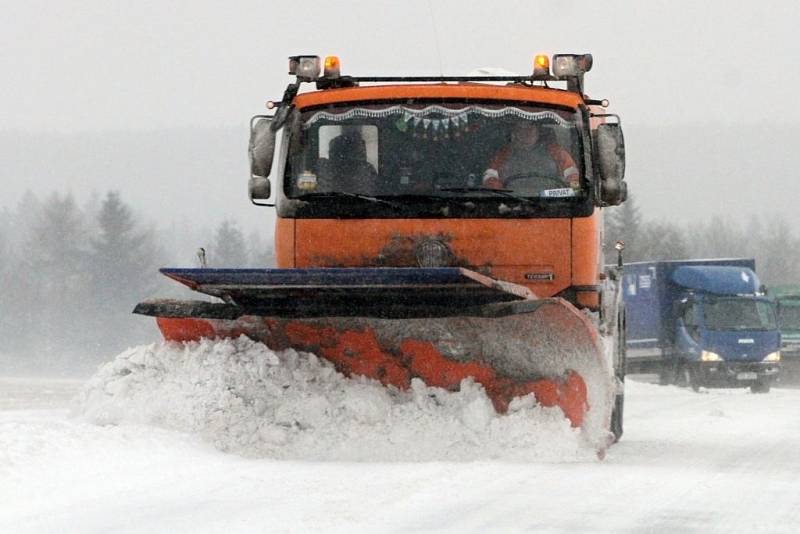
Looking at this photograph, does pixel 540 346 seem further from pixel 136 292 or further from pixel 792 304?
pixel 136 292

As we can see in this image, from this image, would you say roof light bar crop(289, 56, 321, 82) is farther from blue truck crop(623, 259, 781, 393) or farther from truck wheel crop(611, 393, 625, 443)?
blue truck crop(623, 259, 781, 393)

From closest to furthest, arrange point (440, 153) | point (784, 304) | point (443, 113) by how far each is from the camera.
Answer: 1. point (440, 153)
2. point (443, 113)
3. point (784, 304)

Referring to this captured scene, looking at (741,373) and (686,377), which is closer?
(741,373)

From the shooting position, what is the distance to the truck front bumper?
27.4 meters

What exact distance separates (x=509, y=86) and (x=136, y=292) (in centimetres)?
6871

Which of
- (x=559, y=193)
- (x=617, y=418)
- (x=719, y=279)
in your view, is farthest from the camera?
(x=719, y=279)

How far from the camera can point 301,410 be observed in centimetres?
847

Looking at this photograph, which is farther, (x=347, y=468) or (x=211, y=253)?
(x=211, y=253)

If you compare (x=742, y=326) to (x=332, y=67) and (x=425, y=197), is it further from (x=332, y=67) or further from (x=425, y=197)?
(x=425, y=197)

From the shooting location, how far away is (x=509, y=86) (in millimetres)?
9734

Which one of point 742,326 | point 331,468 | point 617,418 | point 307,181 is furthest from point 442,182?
point 742,326

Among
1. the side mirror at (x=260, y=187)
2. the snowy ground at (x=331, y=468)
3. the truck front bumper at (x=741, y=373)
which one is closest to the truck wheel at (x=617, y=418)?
the snowy ground at (x=331, y=468)

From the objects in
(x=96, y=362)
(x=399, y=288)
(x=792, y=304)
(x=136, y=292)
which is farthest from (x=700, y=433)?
(x=136, y=292)

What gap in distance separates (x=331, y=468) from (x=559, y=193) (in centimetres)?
265
